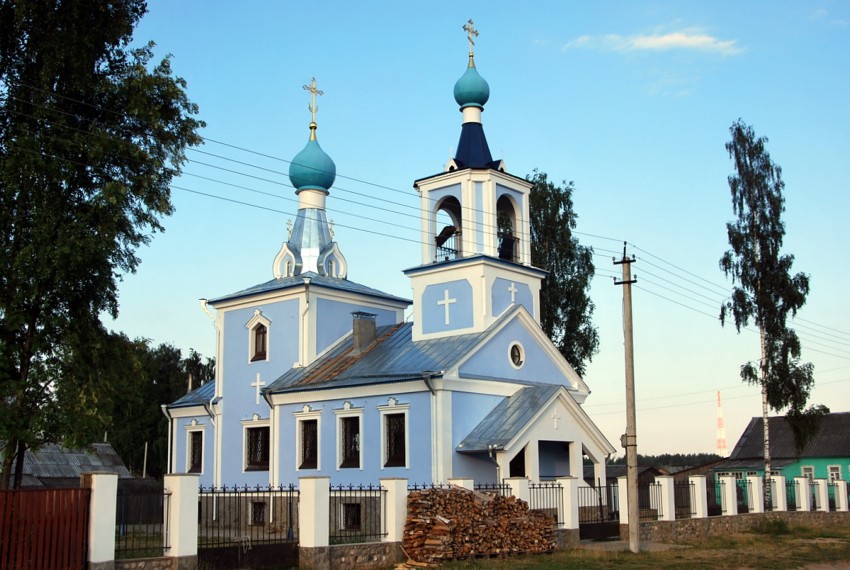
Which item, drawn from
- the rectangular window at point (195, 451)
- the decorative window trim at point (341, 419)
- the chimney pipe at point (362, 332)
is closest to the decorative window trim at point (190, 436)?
the rectangular window at point (195, 451)

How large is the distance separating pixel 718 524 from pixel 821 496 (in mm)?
5650

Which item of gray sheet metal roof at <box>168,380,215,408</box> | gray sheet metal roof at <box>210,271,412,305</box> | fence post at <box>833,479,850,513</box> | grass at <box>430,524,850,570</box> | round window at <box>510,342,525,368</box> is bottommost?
grass at <box>430,524,850,570</box>

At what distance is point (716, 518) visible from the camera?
21.1 m

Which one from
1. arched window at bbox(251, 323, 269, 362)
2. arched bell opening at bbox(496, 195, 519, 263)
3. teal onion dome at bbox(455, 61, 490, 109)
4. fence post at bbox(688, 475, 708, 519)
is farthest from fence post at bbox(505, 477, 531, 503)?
teal onion dome at bbox(455, 61, 490, 109)

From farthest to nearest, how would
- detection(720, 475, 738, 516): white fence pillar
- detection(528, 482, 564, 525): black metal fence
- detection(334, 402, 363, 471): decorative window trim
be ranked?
detection(720, 475, 738, 516): white fence pillar, detection(334, 402, 363, 471): decorative window trim, detection(528, 482, 564, 525): black metal fence

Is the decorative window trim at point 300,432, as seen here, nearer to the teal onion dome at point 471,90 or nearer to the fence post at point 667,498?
the fence post at point 667,498

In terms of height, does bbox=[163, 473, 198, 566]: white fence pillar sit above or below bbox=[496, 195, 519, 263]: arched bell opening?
below

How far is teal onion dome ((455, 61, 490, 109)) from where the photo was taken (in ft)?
79.2

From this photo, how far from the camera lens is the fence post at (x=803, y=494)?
24.5 meters

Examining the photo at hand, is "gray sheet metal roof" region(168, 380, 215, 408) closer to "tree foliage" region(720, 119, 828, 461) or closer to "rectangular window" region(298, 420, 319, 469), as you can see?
"rectangular window" region(298, 420, 319, 469)

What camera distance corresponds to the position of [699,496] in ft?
68.5

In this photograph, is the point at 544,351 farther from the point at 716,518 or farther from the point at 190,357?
the point at 190,357

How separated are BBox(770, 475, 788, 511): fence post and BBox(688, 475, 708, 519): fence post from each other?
3842 mm

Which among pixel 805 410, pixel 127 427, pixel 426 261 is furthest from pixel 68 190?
pixel 127 427
